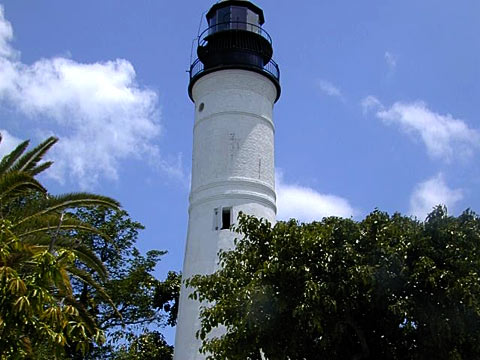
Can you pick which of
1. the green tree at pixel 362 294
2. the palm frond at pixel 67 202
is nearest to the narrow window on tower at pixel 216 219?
the palm frond at pixel 67 202

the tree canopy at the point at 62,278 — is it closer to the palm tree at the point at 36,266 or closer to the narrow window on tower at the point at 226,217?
the palm tree at the point at 36,266

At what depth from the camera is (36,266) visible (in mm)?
8859

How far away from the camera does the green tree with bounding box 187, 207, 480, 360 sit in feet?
41.6

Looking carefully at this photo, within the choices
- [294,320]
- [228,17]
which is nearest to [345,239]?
[294,320]

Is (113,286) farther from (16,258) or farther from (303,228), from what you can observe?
(16,258)

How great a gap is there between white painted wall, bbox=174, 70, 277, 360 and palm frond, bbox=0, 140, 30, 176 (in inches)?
328

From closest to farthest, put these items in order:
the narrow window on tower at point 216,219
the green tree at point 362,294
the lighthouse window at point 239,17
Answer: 1. the green tree at point 362,294
2. the narrow window on tower at point 216,219
3. the lighthouse window at point 239,17

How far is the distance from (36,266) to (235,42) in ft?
57.3

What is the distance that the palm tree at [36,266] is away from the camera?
24.5 feet

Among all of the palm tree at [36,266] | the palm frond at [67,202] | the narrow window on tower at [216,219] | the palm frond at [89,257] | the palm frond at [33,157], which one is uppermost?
the narrow window on tower at [216,219]

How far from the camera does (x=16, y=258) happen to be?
10.7 meters

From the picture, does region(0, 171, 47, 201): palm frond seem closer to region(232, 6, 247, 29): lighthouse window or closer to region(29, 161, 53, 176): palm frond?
region(29, 161, 53, 176): palm frond

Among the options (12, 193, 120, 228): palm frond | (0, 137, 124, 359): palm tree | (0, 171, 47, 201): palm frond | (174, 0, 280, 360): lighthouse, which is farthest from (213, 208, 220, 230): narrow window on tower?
(0, 171, 47, 201): palm frond

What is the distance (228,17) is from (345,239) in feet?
45.9
